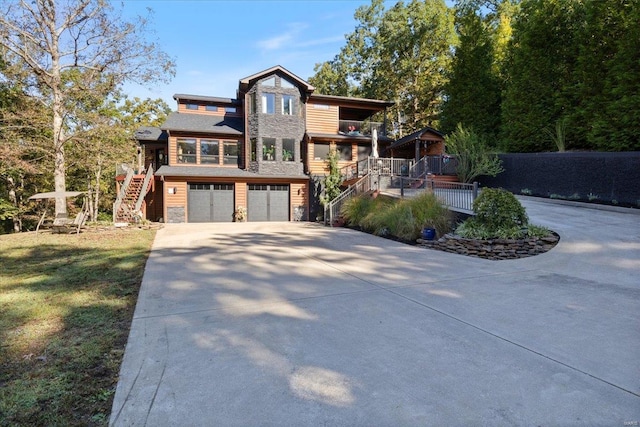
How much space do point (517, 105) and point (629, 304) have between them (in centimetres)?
1484

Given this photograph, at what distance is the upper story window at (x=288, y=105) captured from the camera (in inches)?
780

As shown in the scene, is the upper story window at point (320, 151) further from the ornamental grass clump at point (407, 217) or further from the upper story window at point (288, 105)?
the ornamental grass clump at point (407, 217)

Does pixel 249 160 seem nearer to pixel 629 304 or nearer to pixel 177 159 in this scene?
pixel 177 159

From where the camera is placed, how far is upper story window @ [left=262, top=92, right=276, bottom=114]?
1933 centimetres

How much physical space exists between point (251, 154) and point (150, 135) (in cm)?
689

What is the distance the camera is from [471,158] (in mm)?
16328

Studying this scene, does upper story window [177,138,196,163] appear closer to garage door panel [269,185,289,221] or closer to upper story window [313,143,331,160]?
garage door panel [269,185,289,221]

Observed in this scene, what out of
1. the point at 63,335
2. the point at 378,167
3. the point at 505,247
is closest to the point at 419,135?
the point at 378,167

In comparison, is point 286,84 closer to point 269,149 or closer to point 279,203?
point 269,149

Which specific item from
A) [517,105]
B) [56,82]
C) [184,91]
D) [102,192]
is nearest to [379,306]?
[517,105]

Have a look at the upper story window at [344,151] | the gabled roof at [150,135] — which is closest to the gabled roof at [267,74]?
the upper story window at [344,151]

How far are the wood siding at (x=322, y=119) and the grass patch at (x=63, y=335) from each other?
1449 centimetres

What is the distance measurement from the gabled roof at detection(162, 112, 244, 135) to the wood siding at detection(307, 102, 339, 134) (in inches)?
160

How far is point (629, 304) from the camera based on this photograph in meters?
4.35
